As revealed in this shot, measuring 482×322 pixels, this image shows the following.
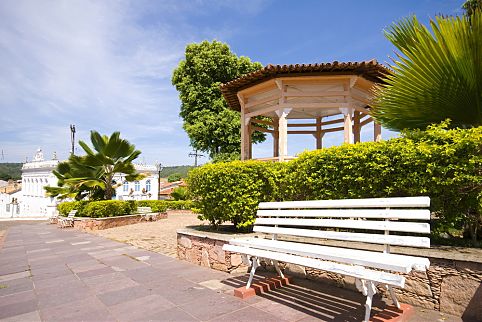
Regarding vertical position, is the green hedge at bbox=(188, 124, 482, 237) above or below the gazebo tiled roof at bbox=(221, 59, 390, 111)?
below

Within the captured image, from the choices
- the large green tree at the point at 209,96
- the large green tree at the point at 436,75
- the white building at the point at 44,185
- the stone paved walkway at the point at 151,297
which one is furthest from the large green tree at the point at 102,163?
the white building at the point at 44,185

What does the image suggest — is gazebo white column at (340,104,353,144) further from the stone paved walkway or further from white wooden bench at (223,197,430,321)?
the stone paved walkway

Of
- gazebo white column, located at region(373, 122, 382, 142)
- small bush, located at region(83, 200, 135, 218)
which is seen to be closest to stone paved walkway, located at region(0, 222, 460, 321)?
gazebo white column, located at region(373, 122, 382, 142)

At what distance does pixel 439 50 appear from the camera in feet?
10.8

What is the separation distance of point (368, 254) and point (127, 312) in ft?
7.83

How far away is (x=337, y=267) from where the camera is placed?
258 centimetres

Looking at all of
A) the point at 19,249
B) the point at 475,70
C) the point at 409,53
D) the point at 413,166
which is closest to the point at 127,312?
the point at 413,166

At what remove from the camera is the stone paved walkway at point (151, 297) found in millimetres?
2965

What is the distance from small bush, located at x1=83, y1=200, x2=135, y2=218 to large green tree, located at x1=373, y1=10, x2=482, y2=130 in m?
13.0

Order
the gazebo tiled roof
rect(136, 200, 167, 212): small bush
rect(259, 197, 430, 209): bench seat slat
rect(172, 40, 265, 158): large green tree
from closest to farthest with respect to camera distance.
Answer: rect(259, 197, 430, 209): bench seat slat → the gazebo tiled roof → rect(172, 40, 265, 158): large green tree → rect(136, 200, 167, 212): small bush

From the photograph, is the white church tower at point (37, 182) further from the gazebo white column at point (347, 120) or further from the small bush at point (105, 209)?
the gazebo white column at point (347, 120)

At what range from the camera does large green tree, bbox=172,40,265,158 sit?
18.9 metres

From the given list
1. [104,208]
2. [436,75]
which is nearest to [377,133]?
[436,75]

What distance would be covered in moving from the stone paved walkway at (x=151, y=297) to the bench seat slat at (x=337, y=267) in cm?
51
